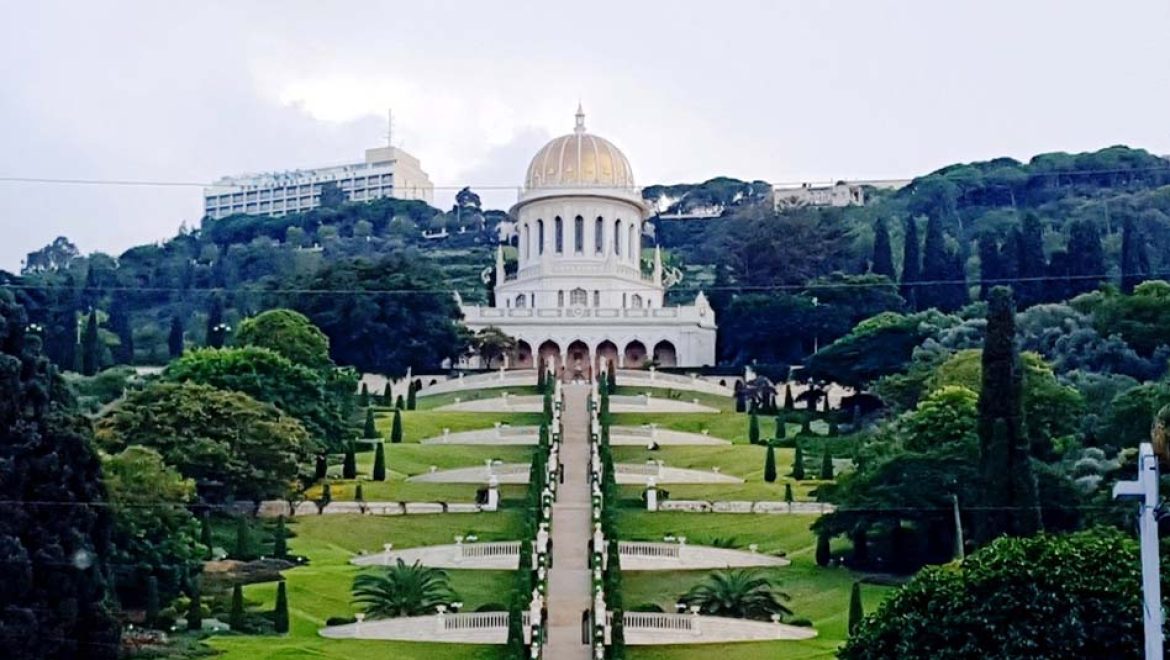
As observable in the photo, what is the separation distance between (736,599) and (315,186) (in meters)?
135

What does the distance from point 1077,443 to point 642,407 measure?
19.4m

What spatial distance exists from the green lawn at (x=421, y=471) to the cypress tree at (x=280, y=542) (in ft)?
12.9

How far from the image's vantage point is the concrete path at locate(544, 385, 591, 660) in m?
33.3

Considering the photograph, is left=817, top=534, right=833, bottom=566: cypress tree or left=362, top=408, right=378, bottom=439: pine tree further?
left=362, top=408, right=378, bottom=439: pine tree

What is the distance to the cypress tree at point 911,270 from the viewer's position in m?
73.0

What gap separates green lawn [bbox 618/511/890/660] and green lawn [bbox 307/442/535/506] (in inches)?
193

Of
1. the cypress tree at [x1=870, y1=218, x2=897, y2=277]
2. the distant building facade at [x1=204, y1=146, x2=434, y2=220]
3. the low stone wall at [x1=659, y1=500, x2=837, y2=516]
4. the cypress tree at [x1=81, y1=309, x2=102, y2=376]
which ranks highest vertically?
the distant building facade at [x1=204, y1=146, x2=434, y2=220]

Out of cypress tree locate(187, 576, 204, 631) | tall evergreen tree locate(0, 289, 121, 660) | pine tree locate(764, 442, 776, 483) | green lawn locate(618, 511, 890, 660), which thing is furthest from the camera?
pine tree locate(764, 442, 776, 483)

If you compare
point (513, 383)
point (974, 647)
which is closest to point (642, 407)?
point (513, 383)

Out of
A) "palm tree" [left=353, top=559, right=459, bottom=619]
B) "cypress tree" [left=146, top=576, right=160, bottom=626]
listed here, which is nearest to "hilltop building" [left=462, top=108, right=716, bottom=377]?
"palm tree" [left=353, top=559, right=459, bottom=619]

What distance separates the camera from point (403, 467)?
48656 millimetres

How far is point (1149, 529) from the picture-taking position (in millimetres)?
12438

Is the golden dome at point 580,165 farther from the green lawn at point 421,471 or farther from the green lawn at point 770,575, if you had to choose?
the green lawn at point 770,575

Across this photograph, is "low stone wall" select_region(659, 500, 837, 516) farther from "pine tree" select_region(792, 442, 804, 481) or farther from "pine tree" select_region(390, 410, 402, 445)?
"pine tree" select_region(390, 410, 402, 445)
